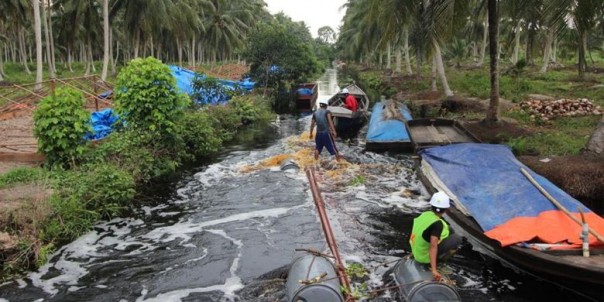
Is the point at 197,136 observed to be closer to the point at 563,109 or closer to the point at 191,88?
the point at 191,88

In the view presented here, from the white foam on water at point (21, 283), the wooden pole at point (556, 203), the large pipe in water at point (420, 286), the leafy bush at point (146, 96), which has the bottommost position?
the white foam on water at point (21, 283)

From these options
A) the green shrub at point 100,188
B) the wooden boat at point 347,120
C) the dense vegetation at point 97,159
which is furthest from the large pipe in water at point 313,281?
A: the wooden boat at point 347,120

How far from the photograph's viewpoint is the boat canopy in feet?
22.6

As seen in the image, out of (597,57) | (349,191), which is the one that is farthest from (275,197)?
(597,57)

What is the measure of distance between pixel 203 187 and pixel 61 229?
4.66 m

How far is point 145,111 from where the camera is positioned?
13648mm

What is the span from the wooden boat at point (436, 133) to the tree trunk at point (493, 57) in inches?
52.3

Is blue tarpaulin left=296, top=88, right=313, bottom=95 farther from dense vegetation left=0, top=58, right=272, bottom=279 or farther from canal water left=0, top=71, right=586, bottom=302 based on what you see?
canal water left=0, top=71, right=586, bottom=302

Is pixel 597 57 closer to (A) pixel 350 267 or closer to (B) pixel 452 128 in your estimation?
(B) pixel 452 128

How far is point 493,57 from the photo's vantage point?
15.4 metres

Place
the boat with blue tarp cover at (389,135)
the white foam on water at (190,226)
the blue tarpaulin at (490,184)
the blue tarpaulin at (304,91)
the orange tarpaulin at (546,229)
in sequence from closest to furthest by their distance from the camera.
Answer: the orange tarpaulin at (546,229) → the blue tarpaulin at (490,184) → the white foam on water at (190,226) → the boat with blue tarp cover at (389,135) → the blue tarpaulin at (304,91)

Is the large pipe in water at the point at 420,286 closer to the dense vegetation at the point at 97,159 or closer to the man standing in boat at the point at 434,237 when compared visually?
the man standing in boat at the point at 434,237

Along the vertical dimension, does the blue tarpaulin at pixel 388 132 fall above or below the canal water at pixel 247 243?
above

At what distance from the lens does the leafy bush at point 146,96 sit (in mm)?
13321
